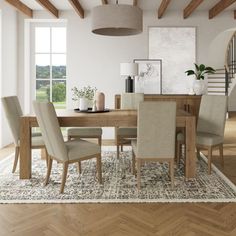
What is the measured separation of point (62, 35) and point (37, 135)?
3.55m

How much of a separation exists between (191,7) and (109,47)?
1898mm

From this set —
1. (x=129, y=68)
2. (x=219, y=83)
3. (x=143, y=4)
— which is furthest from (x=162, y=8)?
(x=219, y=83)

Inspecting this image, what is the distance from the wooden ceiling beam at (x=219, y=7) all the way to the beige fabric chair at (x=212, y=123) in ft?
7.36

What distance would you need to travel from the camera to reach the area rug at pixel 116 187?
325 cm

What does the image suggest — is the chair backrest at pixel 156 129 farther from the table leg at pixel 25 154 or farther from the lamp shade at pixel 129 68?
the lamp shade at pixel 129 68

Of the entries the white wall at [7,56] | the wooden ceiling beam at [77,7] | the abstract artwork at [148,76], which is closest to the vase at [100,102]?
the wooden ceiling beam at [77,7]

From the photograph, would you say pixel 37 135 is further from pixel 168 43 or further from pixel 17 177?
pixel 168 43

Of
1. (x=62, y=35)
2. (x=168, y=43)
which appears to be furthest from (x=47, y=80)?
(x=168, y=43)

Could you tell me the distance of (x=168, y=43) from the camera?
721cm

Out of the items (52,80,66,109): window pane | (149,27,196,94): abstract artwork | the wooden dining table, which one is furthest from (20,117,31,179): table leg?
(149,27,196,94): abstract artwork

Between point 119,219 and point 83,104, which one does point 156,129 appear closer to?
point 119,219

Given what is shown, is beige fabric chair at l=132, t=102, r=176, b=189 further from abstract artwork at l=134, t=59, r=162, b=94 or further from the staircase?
the staircase

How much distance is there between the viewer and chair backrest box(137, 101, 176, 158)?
3.40 m

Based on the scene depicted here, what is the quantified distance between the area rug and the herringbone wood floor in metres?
0.15
